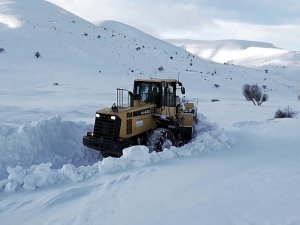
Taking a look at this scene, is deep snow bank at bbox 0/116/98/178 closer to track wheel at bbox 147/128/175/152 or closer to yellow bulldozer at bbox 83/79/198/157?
yellow bulldozer at bbox 83/79/198/157

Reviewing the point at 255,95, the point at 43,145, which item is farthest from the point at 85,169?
the point at 255,95

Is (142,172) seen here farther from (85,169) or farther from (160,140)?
(160,140)

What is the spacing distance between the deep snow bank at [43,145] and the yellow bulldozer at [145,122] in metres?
1.15

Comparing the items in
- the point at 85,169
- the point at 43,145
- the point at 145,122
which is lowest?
Result: the point at 43,145

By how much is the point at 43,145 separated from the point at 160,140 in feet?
12.2

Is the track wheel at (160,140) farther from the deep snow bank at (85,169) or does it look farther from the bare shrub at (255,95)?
the bare shrub at (255,95)

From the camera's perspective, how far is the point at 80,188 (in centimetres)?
820

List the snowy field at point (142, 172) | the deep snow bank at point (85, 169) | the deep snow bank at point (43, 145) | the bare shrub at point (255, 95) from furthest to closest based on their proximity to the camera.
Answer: the bare shrub at point (255, 95) < the deep snow bank at point (43, 145) < the deep snow bank at point (85, 169) < the snowy field at point (142, 172)

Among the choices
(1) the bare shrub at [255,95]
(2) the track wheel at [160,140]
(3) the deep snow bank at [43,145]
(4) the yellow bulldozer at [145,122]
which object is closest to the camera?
(4) the yellow bulldozer at [145,122]

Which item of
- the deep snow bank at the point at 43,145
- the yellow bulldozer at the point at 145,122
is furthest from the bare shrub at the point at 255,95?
the deep snow bank at the point at 43,145

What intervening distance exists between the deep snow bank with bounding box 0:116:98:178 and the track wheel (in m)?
2.19

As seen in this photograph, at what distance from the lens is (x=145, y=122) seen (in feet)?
41.4

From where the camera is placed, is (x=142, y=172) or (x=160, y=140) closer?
(x=142, y=172)

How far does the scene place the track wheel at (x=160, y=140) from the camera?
11.8m
